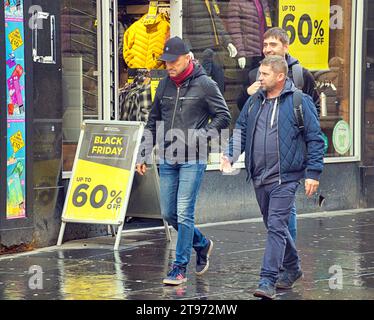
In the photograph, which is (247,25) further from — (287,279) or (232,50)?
(287,279)

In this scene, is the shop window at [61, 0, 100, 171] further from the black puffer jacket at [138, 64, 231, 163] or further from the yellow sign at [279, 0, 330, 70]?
the yellow sign at [279, 0, 330, 70]

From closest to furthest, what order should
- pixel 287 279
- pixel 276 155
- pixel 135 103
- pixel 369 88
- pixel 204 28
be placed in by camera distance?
pixel 276 155
pixel 287 279
pixel 135 103
pixel 204 28
pixel 369 88

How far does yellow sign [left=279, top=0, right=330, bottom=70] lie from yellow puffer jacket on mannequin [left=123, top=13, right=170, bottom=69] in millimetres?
1925

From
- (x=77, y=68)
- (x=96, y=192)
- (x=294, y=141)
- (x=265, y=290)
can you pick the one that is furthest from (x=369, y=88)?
(x=265, y=290)

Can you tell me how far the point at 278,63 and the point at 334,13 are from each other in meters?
6.30

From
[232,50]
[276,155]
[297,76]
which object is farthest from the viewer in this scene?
[232,50]

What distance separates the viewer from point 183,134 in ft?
29.3

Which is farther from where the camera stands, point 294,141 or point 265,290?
point 294,141

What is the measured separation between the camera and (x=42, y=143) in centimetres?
1083

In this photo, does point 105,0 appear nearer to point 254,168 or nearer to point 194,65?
point 194,65

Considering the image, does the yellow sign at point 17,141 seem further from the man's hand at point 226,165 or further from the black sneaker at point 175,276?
the man's hand at point 226,165

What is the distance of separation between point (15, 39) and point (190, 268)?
2.79 meters

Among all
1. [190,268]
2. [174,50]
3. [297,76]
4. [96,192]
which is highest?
[174,50]

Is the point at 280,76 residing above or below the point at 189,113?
above
